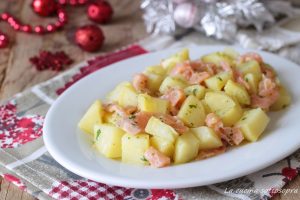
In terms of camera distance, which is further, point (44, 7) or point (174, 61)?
point (44, 7)

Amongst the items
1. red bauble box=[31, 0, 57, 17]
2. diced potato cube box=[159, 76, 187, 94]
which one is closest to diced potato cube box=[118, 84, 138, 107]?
diced potato cube box=[159, 76, 187, 94]

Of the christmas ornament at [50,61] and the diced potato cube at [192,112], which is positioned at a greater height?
the diced potato cube at [192,112]

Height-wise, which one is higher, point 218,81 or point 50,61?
point 218,81

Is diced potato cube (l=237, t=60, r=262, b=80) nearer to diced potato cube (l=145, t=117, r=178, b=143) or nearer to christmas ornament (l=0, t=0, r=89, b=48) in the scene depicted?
diced potato cube (l=145, t=117, r=178, b=143)

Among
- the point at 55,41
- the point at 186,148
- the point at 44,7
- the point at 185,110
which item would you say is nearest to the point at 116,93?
the point at 185,110

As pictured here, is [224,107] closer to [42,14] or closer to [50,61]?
[50,61]

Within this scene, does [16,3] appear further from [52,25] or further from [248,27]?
[248,27]

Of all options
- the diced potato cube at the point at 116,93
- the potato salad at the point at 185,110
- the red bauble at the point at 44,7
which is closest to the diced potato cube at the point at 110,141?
the potato salad at the point at 185,110

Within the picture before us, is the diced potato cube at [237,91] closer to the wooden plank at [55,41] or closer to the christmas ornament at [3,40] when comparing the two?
the wooden plank at [55,41]
